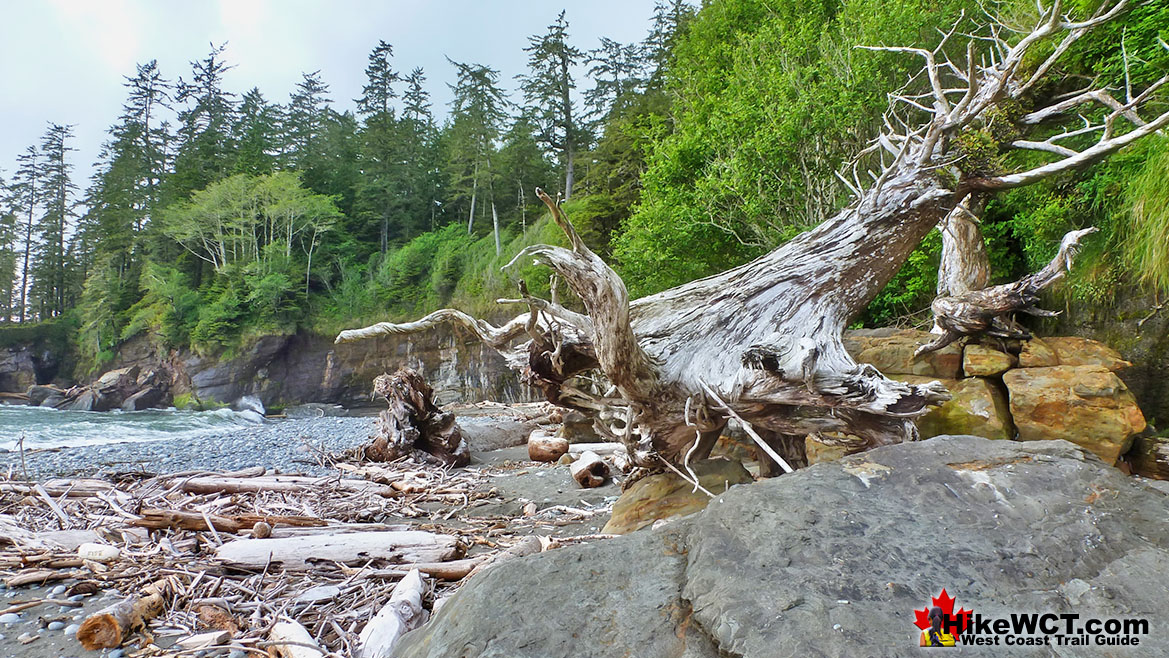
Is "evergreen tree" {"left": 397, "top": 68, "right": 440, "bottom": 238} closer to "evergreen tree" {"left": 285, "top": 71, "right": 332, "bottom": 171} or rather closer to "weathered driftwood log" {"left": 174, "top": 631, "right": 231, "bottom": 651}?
"evergreen tree" {"left": 285, "top": 71, "right": 332, "bottom": 171}

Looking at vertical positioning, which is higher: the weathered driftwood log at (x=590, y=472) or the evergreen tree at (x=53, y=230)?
the evergreen tree at (x=53, y=230)

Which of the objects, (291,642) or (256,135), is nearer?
(291,642)

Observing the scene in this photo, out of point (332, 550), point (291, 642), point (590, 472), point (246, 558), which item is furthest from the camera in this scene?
point (590, 472)

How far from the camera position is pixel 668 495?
370 cm

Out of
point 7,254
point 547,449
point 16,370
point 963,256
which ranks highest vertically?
point 7,254

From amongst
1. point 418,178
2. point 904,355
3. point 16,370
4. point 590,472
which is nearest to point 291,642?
point 590,472

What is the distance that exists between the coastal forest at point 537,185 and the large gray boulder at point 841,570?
3707mm

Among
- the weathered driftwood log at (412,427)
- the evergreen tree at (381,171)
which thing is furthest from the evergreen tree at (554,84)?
the weathered driftwood log at (412,427)

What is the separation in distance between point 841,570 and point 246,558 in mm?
3062

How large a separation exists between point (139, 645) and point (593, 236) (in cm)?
1702

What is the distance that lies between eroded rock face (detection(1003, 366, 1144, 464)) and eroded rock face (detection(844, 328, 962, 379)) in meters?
0.53

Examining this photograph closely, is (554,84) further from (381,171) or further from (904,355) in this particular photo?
(904,355)

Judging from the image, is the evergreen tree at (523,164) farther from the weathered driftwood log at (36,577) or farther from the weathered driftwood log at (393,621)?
the weathered driftwood log at (393,621)

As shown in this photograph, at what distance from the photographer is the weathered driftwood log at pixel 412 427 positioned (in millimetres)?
6723
